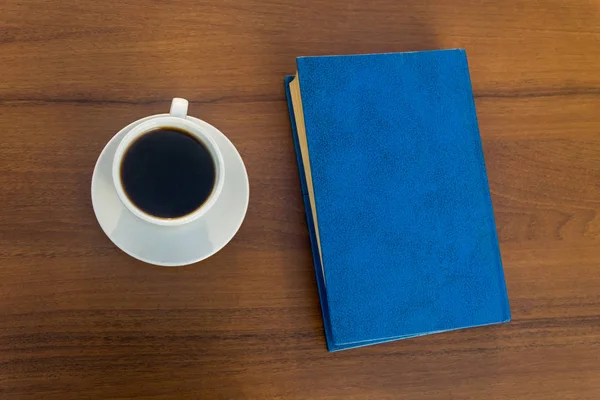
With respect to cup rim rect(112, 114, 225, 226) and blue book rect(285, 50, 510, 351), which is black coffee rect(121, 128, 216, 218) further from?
blue book rect(285, 50, 510, 351)

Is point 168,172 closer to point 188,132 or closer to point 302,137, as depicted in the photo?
point 188,132

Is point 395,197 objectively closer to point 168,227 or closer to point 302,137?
point 302,137

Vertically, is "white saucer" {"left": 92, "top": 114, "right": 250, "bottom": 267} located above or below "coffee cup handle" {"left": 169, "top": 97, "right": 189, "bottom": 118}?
below

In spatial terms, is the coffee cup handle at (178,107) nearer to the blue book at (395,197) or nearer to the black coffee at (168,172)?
the black coffee at (168,172)

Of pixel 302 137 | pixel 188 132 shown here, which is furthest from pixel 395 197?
pixel 188 132

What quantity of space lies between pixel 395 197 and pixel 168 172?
0.76ft

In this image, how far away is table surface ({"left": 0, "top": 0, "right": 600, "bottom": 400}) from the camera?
20.2 inches

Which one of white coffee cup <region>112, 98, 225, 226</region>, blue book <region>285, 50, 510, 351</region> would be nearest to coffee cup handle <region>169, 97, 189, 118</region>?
white coffee cup <region>112, 98, 225, 226</region>

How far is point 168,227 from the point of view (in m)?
0.50

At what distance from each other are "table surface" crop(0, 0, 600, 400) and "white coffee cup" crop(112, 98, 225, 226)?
2.4 inches

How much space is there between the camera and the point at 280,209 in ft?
1.79

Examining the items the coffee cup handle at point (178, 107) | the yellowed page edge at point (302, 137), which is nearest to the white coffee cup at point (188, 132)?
the coffee cup handle at point (178, 107)

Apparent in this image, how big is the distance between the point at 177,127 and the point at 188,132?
1 cm

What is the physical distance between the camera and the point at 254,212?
542 mm
